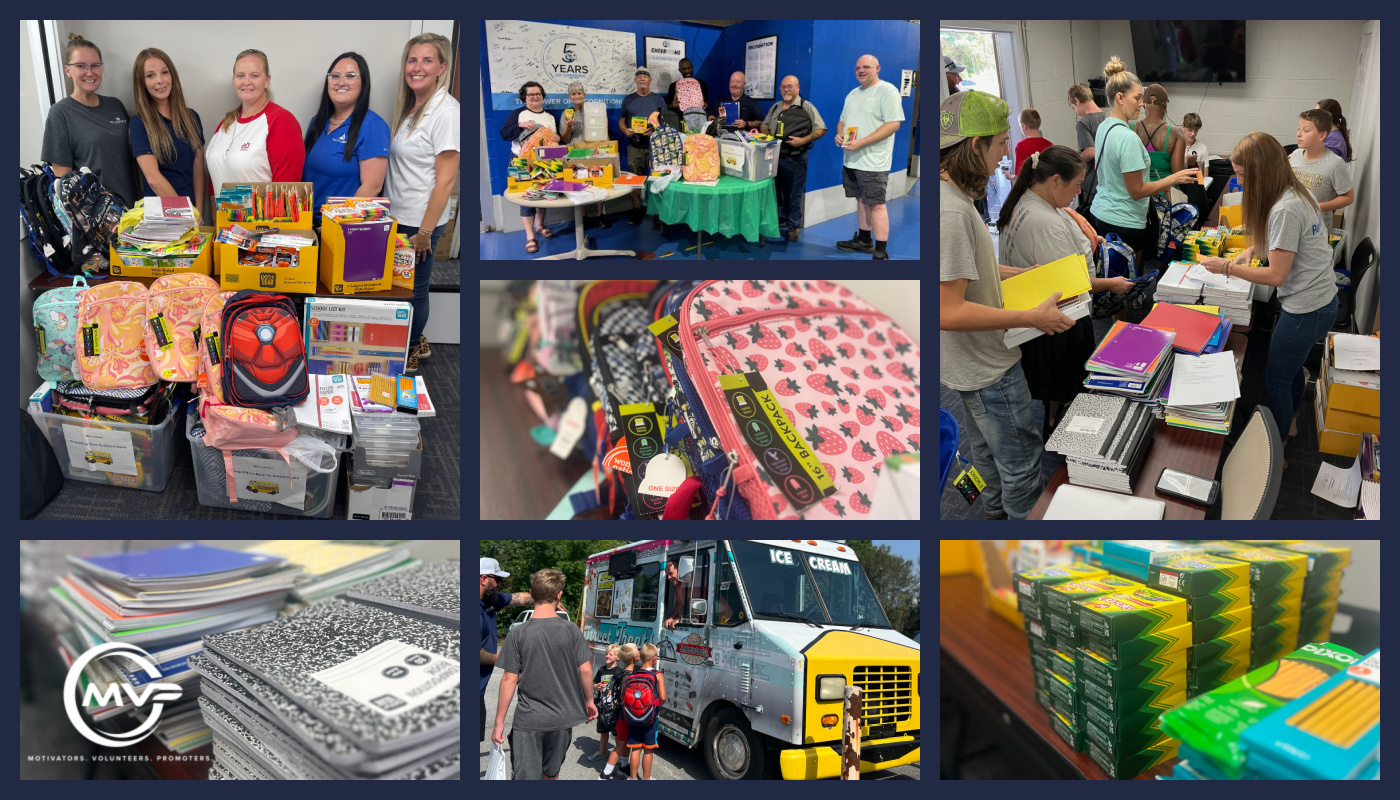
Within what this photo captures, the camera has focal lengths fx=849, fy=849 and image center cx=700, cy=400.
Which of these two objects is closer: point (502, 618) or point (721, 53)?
point (502, 618)

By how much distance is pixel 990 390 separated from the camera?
2.72 meters

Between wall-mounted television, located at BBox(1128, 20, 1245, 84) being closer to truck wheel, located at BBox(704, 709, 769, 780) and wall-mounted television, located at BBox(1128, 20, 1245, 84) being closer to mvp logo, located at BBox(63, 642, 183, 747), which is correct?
truck wheel, located at BBox(704, 709, 769, 780)

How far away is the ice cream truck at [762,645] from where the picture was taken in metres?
2.29

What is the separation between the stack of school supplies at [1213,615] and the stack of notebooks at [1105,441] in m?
0.31

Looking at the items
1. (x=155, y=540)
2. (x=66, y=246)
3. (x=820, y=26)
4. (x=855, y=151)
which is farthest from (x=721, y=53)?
(x=155, y=540)

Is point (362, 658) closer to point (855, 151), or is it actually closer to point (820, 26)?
point (855, 151)

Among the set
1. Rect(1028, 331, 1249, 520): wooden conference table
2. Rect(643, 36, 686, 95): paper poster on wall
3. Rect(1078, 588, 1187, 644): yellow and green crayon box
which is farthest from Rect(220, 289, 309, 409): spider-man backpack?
Rect(1078, 588, 1187, 644): yellow and green crayon box

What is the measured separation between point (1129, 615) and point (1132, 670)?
17cm

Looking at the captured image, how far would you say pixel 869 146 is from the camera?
3.88m

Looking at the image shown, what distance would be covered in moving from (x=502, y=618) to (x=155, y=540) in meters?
1.06

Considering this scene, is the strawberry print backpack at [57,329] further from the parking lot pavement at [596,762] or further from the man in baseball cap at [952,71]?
the man in baseball cap at [952,71]

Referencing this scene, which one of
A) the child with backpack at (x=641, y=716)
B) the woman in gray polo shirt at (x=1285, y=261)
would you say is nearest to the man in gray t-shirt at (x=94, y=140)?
the child with backpack at (x=641, y=716)

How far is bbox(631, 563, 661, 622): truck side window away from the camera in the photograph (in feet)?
7.80

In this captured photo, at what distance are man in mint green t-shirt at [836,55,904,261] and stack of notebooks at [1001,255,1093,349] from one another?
948 millimetres
